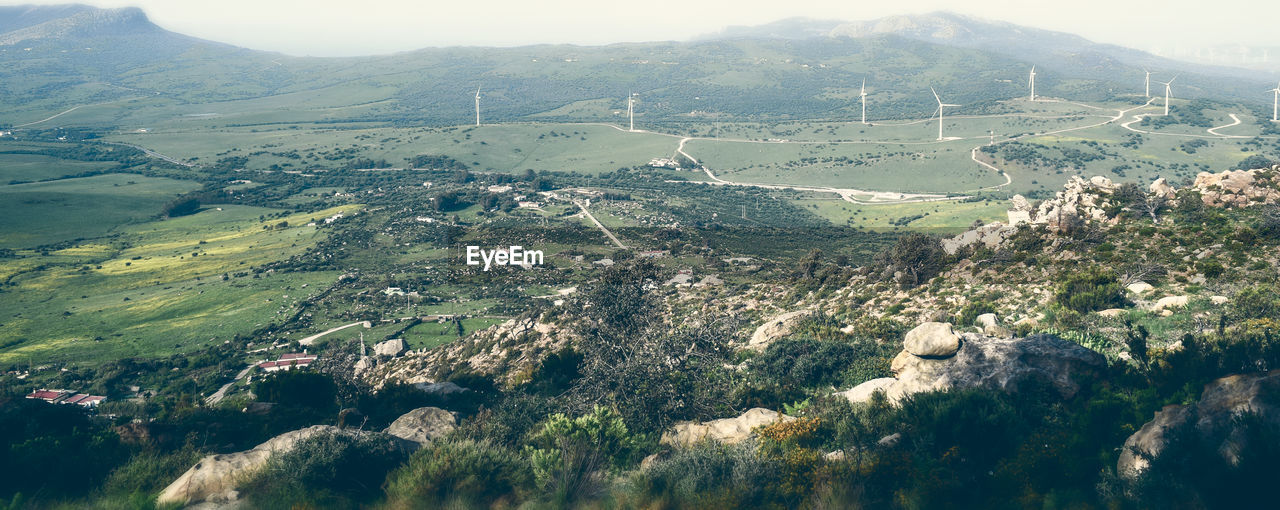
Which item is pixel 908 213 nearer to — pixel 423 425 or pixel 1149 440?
pixel 1149 440

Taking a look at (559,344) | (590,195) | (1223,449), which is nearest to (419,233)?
(590,195)

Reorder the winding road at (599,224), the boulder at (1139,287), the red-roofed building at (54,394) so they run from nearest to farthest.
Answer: the boulder at (1139,287) < the red-roofed building at (54,394) < the winding road at (599,224)

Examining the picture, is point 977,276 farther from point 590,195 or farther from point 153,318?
point 590,195

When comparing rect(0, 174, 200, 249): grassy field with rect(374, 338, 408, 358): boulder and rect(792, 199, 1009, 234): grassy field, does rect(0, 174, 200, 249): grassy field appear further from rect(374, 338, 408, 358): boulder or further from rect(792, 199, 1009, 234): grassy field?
rect(792, 199, 1009, 234): grassy field

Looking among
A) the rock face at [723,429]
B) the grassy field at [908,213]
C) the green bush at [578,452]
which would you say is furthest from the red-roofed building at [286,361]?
the grassy field at [908,213]

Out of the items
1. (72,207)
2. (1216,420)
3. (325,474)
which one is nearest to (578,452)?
(325,474)

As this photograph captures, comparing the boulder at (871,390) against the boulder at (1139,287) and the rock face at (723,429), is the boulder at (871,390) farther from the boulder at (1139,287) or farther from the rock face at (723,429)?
the boulder at (1139,287)
